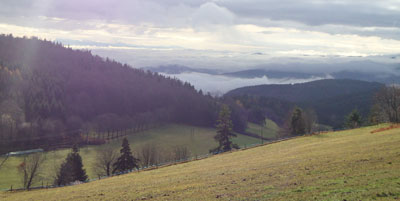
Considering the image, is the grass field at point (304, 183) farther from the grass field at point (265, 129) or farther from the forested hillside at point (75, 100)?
the grass field at point (265, 129)

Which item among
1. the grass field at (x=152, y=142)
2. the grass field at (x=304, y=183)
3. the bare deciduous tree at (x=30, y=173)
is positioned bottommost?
the grass field at (x=152, y=142)

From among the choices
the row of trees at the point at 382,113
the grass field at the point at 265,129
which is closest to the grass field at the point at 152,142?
the grass field at the point at 265,129

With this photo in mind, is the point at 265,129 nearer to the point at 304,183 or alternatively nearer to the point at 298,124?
the point at 298,124

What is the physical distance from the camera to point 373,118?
73.9 metres

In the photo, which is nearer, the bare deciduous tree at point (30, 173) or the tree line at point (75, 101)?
the bare deciduous tree at point (30, 173)

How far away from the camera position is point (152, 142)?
98.6m

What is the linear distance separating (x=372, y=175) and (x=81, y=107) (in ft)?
451

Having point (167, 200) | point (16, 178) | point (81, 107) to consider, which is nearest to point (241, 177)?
point (167, 200)

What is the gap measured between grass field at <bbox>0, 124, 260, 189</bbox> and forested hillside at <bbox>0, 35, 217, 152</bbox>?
36.2ft

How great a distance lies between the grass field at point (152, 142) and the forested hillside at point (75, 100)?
11044 mm

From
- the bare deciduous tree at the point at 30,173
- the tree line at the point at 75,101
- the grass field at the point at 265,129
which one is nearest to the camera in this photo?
the bare deciduous tree at the point at 30,173

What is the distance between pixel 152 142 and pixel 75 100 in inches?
2617

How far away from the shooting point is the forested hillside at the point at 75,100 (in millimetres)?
105125

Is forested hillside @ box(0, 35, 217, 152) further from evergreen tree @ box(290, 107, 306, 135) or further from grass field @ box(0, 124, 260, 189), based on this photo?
evergreen tree @ box(290, 107, 306, 135)
